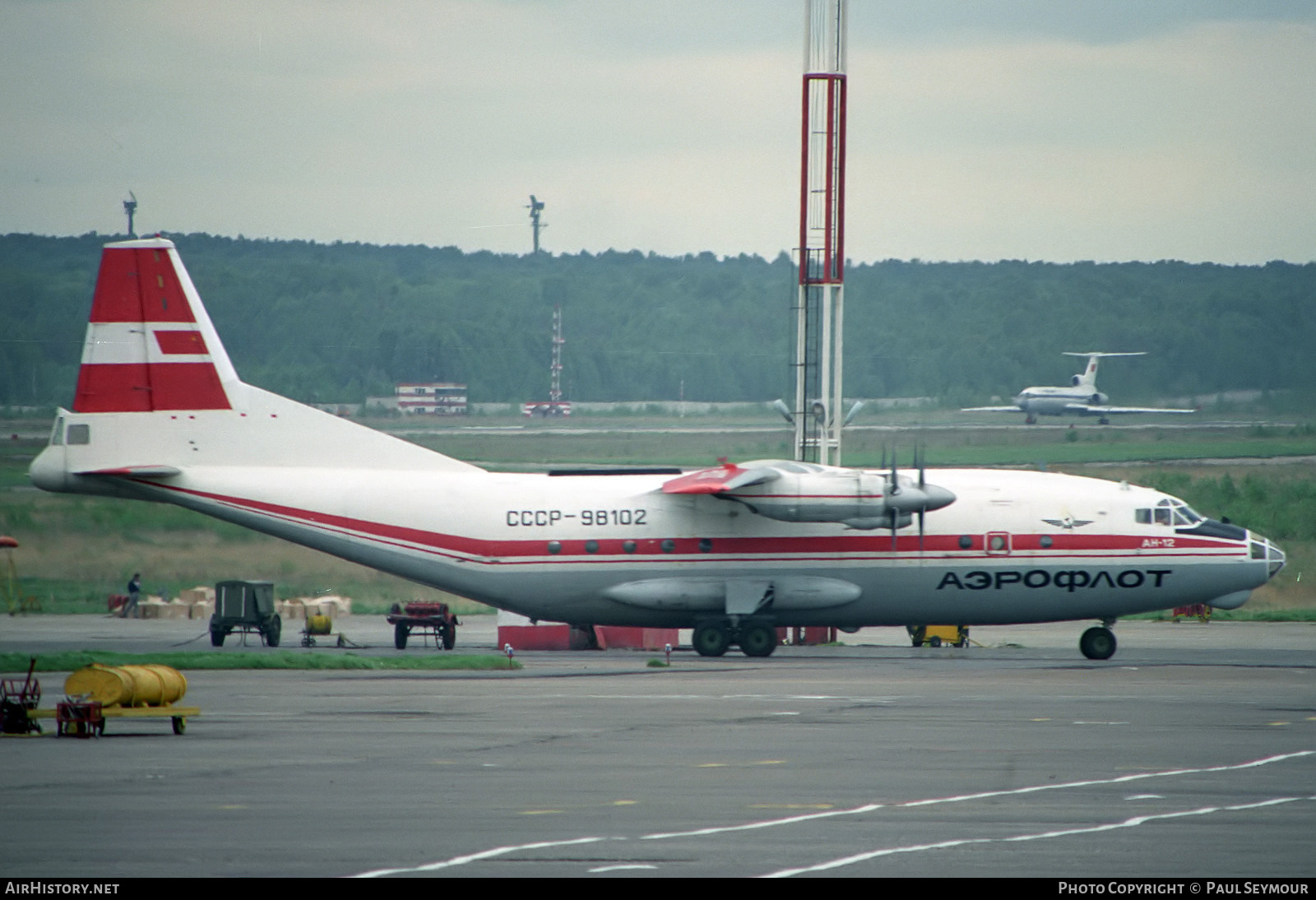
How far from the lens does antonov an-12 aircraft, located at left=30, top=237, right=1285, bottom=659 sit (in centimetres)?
3525

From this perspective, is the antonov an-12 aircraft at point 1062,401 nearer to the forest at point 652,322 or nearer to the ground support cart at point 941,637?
the forest at point 652,322

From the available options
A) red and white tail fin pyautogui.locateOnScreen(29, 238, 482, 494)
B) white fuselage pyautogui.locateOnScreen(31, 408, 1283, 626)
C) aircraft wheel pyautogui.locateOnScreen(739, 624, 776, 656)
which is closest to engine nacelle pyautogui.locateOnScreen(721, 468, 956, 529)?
white fuselage pyautogui.locateOnScreen(31, 408, 1283, 626)

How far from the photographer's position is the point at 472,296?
390ft

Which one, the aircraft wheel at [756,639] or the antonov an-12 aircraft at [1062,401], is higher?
the antonov an-12 aircraft at [1062,401]

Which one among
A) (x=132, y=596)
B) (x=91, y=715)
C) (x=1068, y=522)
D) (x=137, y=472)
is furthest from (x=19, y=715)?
Answer: (x=132, y=596)

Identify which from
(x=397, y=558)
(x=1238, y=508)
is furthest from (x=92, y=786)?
(x=1238, y=508)

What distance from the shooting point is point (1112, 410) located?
249ft

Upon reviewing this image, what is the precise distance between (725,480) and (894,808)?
1915 cm

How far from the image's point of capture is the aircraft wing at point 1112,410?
6866cm

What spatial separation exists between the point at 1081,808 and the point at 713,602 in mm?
20240

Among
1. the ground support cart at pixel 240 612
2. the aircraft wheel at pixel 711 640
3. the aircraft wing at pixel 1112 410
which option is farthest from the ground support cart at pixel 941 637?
the aircraft wing at pixel 1112 410

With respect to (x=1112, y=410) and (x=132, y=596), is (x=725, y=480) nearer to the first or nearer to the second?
(x=132, y=596)

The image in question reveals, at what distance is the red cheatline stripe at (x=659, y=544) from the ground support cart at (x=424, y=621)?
340cm

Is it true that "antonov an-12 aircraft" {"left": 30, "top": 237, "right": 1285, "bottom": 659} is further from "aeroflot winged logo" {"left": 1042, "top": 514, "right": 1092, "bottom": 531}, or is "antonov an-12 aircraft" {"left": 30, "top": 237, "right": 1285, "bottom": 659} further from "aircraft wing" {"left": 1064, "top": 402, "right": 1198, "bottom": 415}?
"aircraft wing" {"left": 1064, "top": 402, "right": 1198, "bottom": 415}
